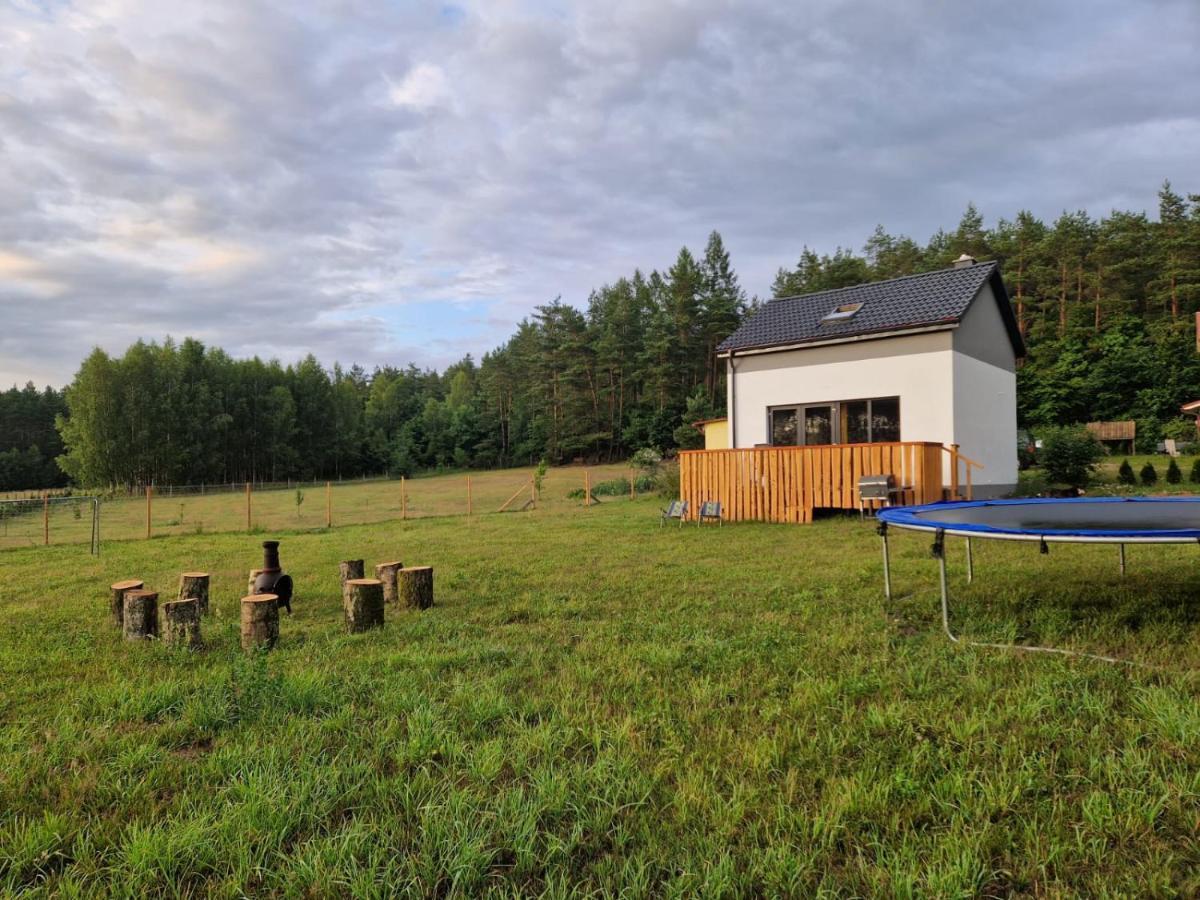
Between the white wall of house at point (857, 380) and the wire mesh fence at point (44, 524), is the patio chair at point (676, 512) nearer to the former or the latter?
the white wall of house at point (857, 380)

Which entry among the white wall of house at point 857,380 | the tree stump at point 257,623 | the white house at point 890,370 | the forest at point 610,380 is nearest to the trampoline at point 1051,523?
the tree stump at point 257,623

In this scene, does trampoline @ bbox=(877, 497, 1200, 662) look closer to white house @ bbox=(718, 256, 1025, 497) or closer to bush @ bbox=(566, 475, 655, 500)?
white house @ bbox=(718, 256, 1025, 497)

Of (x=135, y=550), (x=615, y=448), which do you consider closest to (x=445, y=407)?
(x=615, y=448)

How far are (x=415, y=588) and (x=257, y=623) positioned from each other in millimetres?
1366

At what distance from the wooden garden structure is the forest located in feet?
63.1

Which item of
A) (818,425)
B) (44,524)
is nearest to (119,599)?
(44,524)

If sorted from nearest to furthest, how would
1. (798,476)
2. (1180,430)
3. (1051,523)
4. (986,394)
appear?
(1051,523) → (798,476) → (986,394) → (1180,430)

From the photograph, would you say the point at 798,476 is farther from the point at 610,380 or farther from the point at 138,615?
the point at 610,380

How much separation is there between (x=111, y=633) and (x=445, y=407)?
6118 centimetres

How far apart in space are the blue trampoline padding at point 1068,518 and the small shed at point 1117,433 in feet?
87.7

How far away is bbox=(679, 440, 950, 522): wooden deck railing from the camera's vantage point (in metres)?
10.9

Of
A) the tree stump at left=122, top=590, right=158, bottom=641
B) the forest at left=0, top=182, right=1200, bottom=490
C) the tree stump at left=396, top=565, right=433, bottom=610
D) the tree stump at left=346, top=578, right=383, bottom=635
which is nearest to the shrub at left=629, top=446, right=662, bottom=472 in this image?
the forest at left=0, top=182, right=1200, bottom=490

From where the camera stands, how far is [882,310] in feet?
44.5

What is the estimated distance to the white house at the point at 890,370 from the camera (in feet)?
40.7
